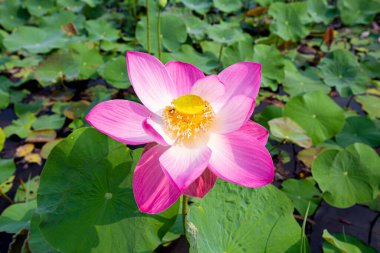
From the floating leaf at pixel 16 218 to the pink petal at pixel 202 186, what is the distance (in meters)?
1.01

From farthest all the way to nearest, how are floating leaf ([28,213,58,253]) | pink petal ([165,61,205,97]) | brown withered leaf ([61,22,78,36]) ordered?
brown withered leaf ([61,22,78,36]), floating leaf ([28,213,58,253]), pink petal ([165,61,205,97])

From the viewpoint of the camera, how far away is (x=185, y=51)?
2777mm

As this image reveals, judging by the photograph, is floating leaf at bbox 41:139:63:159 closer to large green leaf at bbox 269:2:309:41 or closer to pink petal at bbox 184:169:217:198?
pink petal at bbox 184:169:217:198

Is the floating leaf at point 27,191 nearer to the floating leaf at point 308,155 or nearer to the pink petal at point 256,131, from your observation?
the pink petal at point 256,131

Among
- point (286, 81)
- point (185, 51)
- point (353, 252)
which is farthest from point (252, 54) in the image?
point (353, 252)

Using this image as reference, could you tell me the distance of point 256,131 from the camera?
42.7 inches

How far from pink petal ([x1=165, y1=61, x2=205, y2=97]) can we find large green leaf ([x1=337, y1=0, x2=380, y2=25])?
9.95 ft

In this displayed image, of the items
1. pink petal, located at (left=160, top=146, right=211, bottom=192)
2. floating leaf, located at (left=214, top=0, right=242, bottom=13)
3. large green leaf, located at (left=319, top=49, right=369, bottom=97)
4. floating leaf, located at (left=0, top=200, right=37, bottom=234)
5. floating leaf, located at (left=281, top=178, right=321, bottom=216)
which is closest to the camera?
pink petal, located at (left=160, top=146, right=211, bottom=192)

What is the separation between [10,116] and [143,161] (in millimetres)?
2100

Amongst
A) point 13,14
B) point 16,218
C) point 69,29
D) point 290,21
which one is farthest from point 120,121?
point 13,14

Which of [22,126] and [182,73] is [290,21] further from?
[22,126]

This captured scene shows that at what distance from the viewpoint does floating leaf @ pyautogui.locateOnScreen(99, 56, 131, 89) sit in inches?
96.0

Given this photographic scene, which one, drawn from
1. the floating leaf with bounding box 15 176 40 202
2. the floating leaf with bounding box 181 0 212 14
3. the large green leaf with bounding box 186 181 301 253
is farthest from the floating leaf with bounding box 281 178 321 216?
the floating leaf with bounding box 181 0 212 14

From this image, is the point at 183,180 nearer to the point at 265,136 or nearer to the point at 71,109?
the point at 265,136
